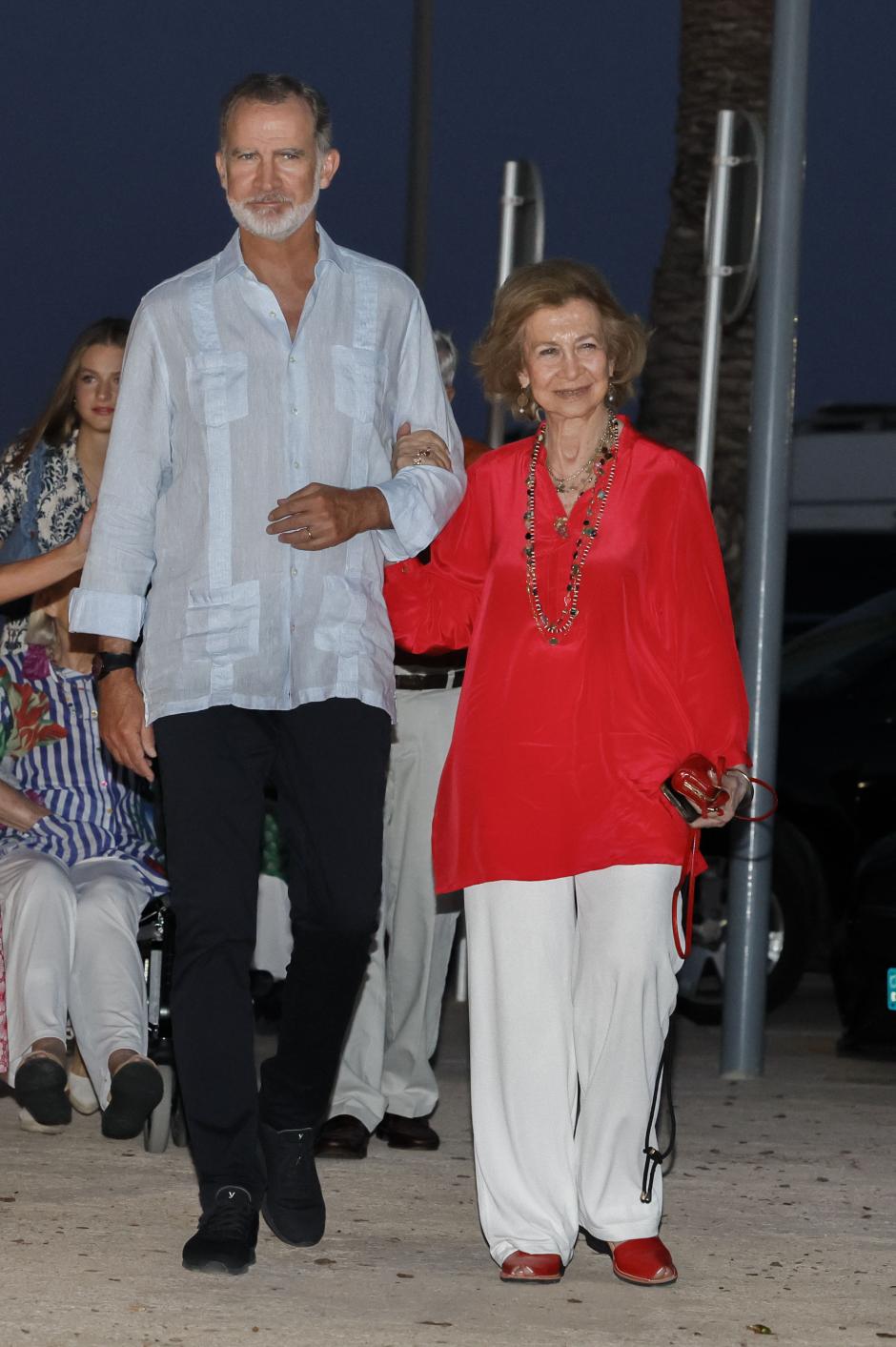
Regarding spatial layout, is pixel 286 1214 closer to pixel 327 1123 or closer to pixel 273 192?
pixel 327 1123

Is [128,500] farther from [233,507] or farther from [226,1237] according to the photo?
[226,1237]

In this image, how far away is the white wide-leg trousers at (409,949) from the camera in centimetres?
605

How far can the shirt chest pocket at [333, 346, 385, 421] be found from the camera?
15.4 feet

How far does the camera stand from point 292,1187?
471 centimetres

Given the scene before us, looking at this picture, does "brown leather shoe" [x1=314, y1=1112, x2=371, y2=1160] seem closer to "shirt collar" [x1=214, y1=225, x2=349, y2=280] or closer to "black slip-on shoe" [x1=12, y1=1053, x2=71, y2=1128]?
"black slip-on shoe" [x1=12, y1=1053, x2=71, y2=1128]

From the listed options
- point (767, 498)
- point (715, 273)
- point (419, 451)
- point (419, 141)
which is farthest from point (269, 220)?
point (419, 141)

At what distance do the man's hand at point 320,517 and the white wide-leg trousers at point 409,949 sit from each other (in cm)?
158

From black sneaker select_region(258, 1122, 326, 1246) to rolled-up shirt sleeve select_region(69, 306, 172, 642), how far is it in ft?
3.55

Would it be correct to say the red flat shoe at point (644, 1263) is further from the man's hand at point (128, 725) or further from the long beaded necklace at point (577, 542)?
the man's hand at point (128, 725)

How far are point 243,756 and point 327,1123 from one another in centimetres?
166

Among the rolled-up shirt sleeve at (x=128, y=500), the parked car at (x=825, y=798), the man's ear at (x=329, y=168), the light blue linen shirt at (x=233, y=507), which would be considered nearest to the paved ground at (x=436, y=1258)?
the light blue linen shirt at (x=233, y=507)

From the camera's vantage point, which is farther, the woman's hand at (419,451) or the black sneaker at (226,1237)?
the woman's hand at (419,451)

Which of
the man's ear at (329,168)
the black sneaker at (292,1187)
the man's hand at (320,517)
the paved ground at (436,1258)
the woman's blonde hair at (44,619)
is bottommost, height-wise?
the paved ground at (436,1258)

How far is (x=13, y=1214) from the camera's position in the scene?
5020mm
